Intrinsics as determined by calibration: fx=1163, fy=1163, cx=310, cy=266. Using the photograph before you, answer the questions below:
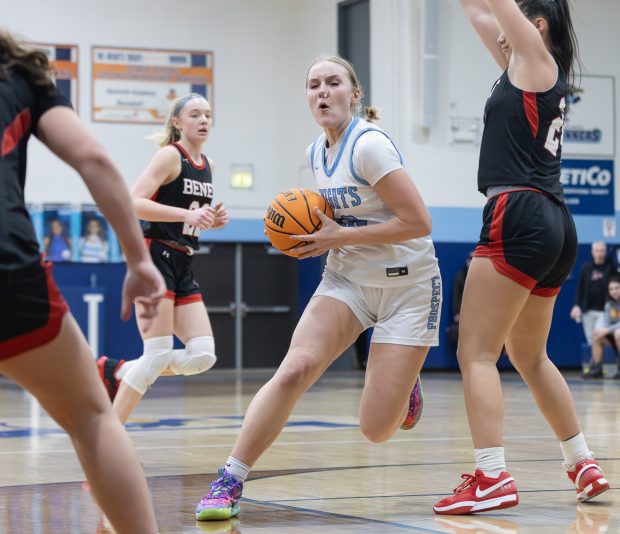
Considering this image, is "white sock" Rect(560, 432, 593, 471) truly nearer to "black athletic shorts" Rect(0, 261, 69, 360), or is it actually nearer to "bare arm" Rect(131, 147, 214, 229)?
"bare arm" Rect(131, 147, 214, 229)

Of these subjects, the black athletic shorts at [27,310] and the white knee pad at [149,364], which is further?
the white knee pad at [149,364]

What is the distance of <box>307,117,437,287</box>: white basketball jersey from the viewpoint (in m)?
4.38

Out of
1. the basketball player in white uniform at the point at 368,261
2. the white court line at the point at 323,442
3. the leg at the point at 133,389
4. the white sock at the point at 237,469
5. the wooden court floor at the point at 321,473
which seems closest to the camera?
the wooden court floor at the point at 321,473

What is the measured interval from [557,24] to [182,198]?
2476mm

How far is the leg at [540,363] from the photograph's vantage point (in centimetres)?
438

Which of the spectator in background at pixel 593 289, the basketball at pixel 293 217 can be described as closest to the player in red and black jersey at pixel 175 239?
the basketball at pixel 293 217

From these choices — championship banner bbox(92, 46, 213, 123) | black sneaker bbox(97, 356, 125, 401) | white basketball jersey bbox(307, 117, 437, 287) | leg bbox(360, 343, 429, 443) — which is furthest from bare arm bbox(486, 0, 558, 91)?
championship banner bbox(92, 46, 213, 123)

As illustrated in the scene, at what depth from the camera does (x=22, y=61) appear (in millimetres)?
2604

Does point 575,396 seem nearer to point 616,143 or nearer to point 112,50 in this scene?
point 616,143

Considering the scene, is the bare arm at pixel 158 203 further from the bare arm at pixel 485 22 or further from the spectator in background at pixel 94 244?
the spectator in background at pixel 94 244

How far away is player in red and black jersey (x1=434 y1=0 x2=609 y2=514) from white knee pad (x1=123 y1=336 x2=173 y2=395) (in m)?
1.97

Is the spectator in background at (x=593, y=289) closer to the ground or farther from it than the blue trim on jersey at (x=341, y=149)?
closer to the ground

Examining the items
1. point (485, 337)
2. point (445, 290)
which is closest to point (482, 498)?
point (485, 337)

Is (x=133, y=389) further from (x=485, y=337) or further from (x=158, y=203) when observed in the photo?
(x=485, y=337)
